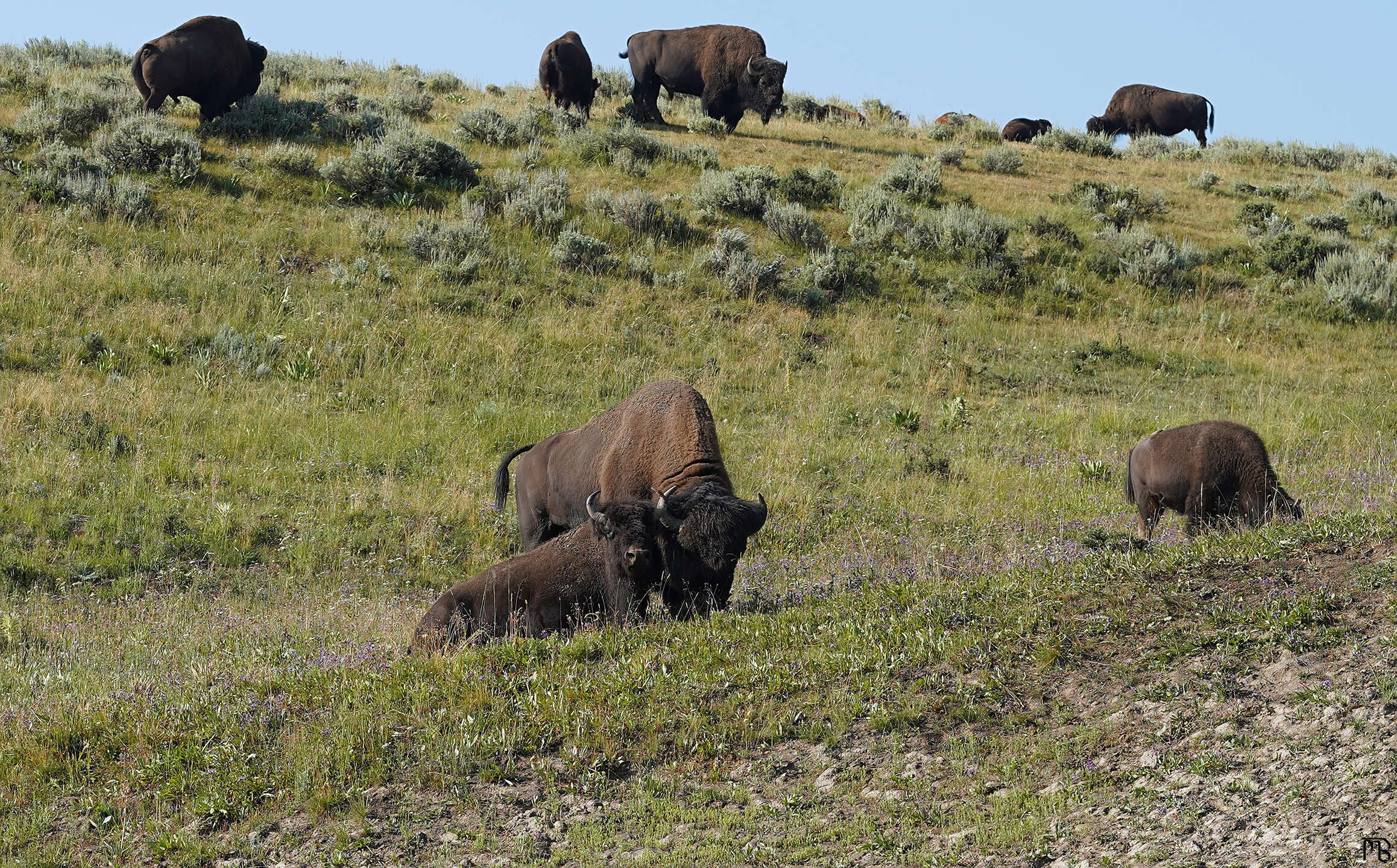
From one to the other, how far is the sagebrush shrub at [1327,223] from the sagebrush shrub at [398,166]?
1616 cm

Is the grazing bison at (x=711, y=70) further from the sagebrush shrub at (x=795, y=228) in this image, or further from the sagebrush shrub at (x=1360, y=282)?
the sagebrush shrub at (x=1360, y=282)

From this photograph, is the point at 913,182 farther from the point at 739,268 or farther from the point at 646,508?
the point at 646,508

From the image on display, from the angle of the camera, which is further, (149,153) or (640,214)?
(640,214)

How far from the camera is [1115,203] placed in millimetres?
23891

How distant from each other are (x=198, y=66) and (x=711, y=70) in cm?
1167

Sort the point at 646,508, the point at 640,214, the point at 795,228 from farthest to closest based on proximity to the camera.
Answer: the point at 795,228, the point at 640,214, the point at 646,508

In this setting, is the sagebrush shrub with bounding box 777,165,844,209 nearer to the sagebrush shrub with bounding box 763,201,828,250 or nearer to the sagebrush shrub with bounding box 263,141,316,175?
the sagebrush shrub with bounding box 763,201,828,250

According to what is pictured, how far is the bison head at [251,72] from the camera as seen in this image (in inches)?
926

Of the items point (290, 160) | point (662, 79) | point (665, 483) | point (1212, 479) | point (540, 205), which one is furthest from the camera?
point (662, 79)

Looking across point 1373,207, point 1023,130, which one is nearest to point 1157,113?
point 1023,130

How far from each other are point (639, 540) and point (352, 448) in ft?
21.8

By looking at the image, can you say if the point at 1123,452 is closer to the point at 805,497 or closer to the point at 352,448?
the point at 805,497

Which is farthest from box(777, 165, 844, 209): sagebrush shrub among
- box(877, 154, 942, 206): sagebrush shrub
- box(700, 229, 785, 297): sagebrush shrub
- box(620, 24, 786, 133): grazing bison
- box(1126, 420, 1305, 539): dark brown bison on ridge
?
box(1126, 420, 1305, 539): dark brown bison on ridge

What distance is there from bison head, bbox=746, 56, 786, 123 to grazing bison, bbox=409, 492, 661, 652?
21277mm
